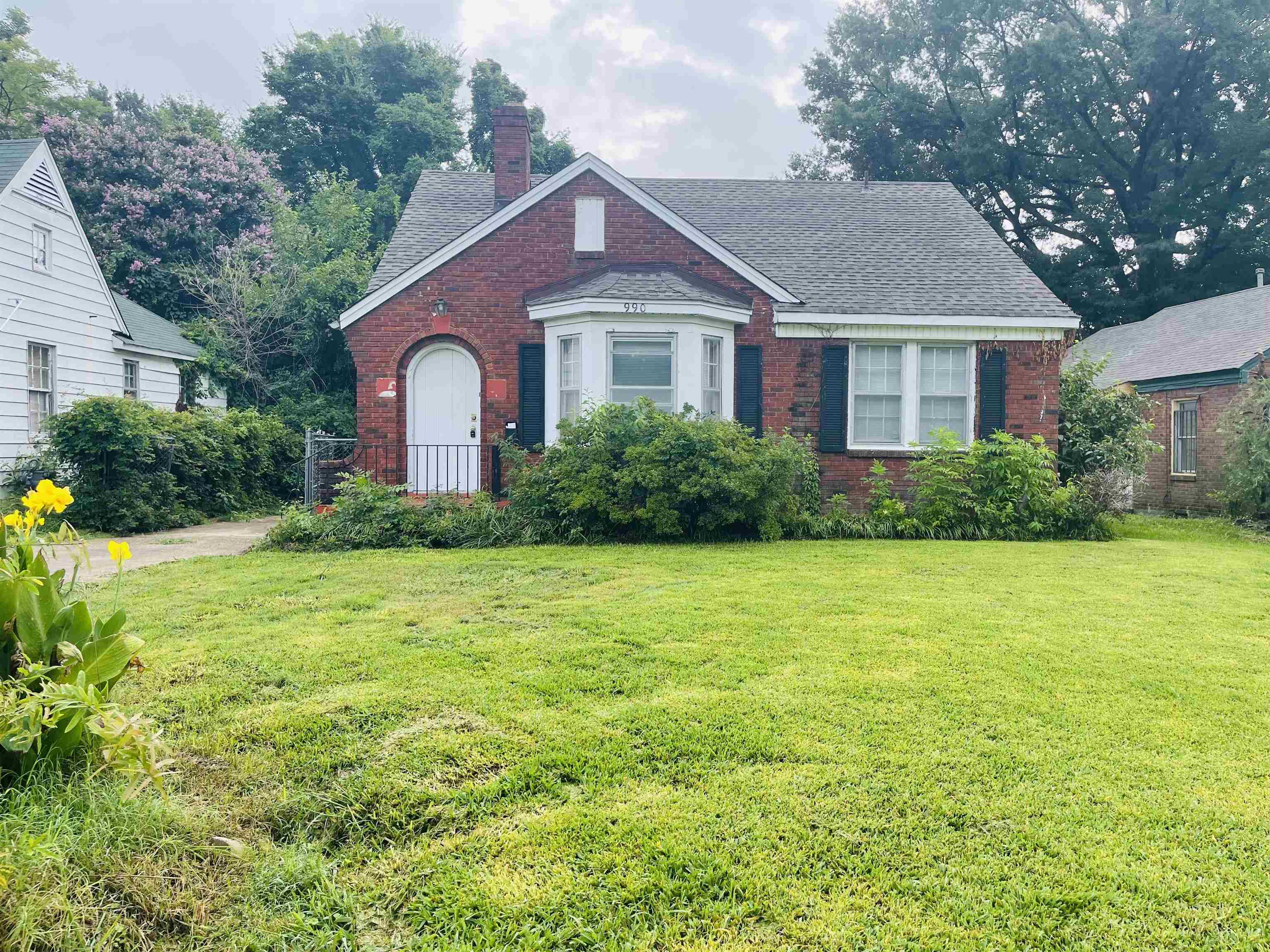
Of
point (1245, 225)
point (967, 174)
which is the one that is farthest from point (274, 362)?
point (1245, 225)

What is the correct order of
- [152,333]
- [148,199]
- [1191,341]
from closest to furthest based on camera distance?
1. [152,333]
2. [1191,341]
3. [148,199]

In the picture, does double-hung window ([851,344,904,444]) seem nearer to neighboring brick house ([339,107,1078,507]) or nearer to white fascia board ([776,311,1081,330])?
neighboring brick house ([339,107,1078,507])

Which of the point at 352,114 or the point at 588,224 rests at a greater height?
the point at 352,114

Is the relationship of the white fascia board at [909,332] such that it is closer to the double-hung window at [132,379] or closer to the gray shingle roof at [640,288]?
the gray shingle roof at [640,288]

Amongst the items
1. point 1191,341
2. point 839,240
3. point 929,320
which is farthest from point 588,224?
point 1191,341

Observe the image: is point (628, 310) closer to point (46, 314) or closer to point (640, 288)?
point (640, 288)

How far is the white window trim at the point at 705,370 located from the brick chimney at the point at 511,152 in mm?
4598

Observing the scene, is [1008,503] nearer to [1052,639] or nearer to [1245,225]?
[1052,639]

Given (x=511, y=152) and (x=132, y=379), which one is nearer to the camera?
(x=511, y=152)

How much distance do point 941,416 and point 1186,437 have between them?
770 cm

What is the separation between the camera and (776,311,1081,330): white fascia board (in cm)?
1259

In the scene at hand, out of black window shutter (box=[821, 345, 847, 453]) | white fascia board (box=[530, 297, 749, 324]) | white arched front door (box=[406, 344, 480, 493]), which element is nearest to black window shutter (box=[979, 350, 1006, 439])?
black window shutter (box=[821, 345, 847, 453])

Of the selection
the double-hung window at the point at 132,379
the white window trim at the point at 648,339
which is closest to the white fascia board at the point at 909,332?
the white window trim at the point at 648,339

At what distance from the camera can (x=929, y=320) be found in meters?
12.7
